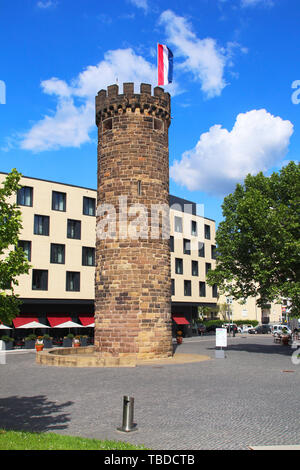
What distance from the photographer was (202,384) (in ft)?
52.6

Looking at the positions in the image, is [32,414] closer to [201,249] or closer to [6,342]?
[6,342]

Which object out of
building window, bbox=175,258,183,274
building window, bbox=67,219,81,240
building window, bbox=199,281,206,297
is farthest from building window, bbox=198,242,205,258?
building window, bbox=67,219,81,240

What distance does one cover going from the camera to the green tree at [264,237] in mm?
28016

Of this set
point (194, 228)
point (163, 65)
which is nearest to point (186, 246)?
point (194, 228)

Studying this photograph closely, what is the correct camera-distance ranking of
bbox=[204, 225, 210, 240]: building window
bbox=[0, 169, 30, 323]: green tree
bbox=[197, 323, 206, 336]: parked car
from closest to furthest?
bbox=[0, 169, 30, 323]: green tree
bbox=[197, 323, 206, 336]: parked car
bbox=[204, 225, 210, 240]: building window

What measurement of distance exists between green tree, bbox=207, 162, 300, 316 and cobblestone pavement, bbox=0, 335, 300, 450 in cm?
899

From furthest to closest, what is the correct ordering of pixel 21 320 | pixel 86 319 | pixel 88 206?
pixel 88 206, pixel 86 319, pixel 21 320

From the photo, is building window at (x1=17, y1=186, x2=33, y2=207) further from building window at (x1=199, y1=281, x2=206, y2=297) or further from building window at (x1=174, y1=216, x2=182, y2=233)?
building window at (x1=199, y1=281, x2=206, y2=297)

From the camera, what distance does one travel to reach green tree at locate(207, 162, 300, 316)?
91.9 feet

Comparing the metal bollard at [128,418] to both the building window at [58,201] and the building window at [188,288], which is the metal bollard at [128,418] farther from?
the building window at [188,288]

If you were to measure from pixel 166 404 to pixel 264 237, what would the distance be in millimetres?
18549

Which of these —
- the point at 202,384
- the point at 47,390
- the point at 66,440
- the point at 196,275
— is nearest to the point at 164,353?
the point at 202,384

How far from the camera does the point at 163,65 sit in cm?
2667

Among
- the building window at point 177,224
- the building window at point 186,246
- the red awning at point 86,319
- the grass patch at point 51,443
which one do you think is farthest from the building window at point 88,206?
the grass patch at point 51,443
